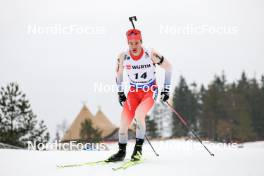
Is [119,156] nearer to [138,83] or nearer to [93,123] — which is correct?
[138,83]

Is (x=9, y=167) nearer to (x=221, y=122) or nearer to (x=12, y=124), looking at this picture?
(x=12, y=124)

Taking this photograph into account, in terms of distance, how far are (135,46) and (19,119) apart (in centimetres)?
1855

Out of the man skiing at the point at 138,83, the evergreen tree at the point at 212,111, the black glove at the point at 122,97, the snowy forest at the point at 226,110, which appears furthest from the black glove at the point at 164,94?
the evergreen tree at the point at 212,111

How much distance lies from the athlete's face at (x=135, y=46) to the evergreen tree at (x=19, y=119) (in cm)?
1792

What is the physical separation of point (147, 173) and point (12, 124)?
757 inches

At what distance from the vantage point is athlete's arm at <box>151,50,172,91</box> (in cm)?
642

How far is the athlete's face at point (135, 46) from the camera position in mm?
6211

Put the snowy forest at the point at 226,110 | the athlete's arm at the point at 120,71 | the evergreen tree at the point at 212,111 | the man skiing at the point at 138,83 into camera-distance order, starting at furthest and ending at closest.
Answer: the evergreen tree at the point at 212,111
the snowy forest at the point at 226,110
the athlete's arm at the point at 120,71
the man skiing at the point at 138,83

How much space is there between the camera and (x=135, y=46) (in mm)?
6242

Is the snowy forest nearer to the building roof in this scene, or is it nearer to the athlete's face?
the building roof

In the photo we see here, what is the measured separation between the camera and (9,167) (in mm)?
5992

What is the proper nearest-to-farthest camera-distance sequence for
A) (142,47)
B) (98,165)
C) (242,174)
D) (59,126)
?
(242,174)
(98,165)
(142,47)
(59,126)

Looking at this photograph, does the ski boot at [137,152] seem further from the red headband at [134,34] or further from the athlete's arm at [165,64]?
the red headband at [134,34]

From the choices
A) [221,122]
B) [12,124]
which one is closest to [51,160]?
[12,124]
